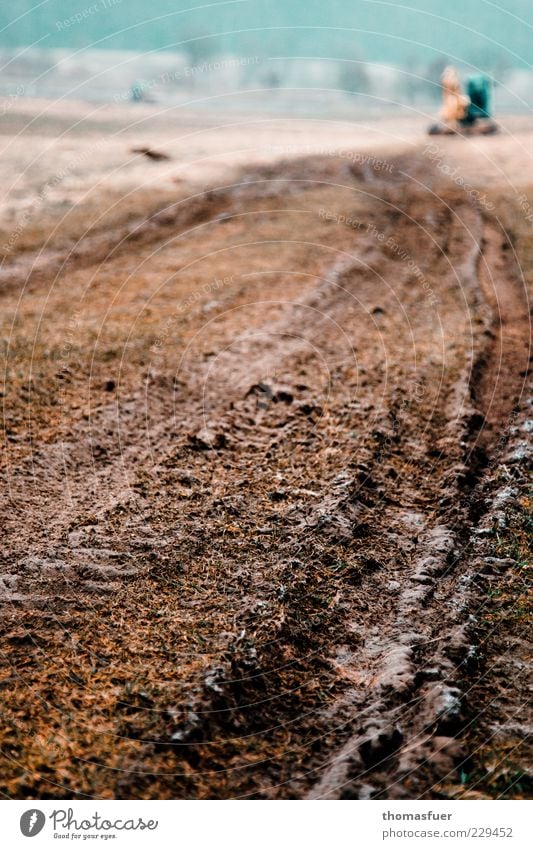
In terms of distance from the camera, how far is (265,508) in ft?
19.5

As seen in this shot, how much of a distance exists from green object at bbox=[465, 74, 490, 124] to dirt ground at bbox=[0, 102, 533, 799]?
35.4 feet

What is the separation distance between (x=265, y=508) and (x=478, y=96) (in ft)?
65.8

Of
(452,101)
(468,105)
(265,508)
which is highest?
(452,101)

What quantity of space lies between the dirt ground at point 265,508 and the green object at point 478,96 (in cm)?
1078

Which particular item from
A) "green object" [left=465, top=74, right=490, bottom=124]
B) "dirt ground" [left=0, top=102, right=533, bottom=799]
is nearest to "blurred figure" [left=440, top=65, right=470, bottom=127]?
"green object" [left=465, top=74, right=490, bottom=124]

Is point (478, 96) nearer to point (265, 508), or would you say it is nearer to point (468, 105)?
point (468, 105)

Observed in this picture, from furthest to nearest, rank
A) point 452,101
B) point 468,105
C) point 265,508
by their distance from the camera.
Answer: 1. point 452,101
2. point 468,105
3. point 265,508

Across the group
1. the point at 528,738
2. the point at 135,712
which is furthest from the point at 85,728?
the point at 528,738

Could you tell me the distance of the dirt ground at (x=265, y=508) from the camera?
4109mm

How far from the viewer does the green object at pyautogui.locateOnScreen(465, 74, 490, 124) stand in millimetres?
21531

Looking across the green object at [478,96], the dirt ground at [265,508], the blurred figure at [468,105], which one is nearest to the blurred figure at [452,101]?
the blurred figure at [468,105]
